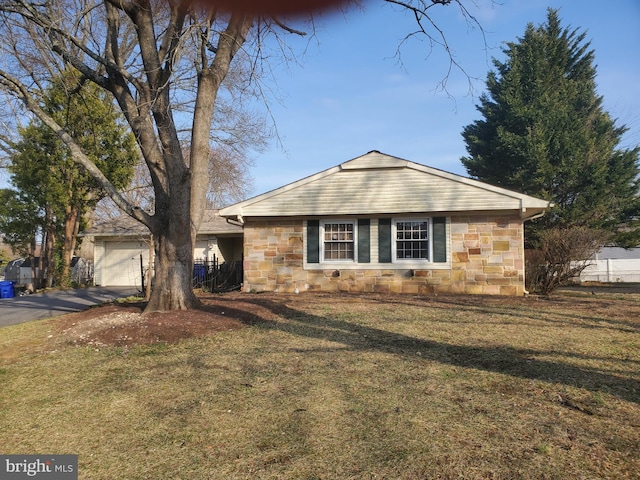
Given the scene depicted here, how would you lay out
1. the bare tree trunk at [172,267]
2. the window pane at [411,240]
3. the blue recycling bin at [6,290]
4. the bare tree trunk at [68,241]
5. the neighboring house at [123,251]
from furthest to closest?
the neighboring house at [123,251]
the bare tree trunk at [68,241]
the blue recycling bin at [6,290]
the window pane at [411,240]
the bare tree trunk at [172,267]

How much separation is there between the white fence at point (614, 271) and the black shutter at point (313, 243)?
14.6 metres

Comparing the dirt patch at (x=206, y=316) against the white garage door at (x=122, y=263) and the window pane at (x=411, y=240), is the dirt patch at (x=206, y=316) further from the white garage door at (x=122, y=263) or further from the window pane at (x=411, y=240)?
the white garage door at (x=122, y=263)

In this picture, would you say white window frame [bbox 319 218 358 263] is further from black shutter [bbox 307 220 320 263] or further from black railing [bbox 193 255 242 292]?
black railing [bbox 193 255 242 292]

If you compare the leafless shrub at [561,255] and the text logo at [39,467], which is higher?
the leafless shrub at [561,255]

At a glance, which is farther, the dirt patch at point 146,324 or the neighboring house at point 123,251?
the neighboring house at point 123,251

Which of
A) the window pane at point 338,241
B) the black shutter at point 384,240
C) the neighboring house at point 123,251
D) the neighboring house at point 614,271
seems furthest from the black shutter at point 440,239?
the neighboring house at point 614,271

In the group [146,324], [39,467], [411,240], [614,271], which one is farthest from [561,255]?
[614,271]

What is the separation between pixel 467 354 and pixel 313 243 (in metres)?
8.34

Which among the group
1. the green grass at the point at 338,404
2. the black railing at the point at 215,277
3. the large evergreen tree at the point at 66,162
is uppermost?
the large evergreen tree at the point at 66,162

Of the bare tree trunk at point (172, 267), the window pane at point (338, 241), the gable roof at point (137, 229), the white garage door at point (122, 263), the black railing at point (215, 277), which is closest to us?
the bare tree trunk at point (172, 267)

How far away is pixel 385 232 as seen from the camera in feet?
42.9

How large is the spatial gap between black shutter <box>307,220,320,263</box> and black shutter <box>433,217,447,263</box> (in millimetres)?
3397

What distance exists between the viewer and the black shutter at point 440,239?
12711mm

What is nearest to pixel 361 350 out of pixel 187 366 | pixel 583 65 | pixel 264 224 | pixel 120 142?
pixel 187 366
